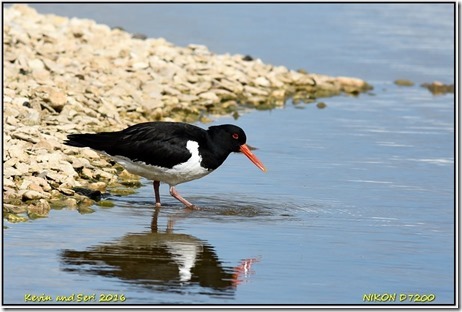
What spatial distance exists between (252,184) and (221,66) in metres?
6.39

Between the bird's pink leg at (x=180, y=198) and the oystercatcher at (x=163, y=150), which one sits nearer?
the bird's pink leg at (x=180, y=198)

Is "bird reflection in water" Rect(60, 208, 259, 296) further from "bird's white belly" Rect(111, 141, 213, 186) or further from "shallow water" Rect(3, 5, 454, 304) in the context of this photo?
"bird's white belly" Rect(111, 141, 213, 186)

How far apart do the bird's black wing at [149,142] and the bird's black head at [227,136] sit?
0.59ft

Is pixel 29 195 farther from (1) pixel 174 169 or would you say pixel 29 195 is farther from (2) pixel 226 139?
(2) pixel 226 139

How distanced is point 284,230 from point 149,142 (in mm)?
1898

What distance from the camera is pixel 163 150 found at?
439 inches

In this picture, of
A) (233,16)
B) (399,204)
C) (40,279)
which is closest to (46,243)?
(40,279)

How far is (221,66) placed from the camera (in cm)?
1825

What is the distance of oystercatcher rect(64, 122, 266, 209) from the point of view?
1115cm

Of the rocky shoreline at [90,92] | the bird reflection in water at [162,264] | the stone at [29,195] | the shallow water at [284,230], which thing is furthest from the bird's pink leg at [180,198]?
the stone at [29,195]

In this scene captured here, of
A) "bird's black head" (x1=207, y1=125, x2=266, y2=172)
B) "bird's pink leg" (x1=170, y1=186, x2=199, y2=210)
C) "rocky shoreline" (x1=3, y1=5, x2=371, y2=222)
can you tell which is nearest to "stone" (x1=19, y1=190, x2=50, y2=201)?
"rocky shoreline" (x1=3, y1=5, x2=371, y2=222)

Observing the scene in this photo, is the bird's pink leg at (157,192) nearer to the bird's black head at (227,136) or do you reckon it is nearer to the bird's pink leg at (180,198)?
the bird's pink leg at (180,198)

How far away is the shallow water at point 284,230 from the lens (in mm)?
8289

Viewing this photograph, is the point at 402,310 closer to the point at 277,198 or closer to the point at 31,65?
the point at 277,198
